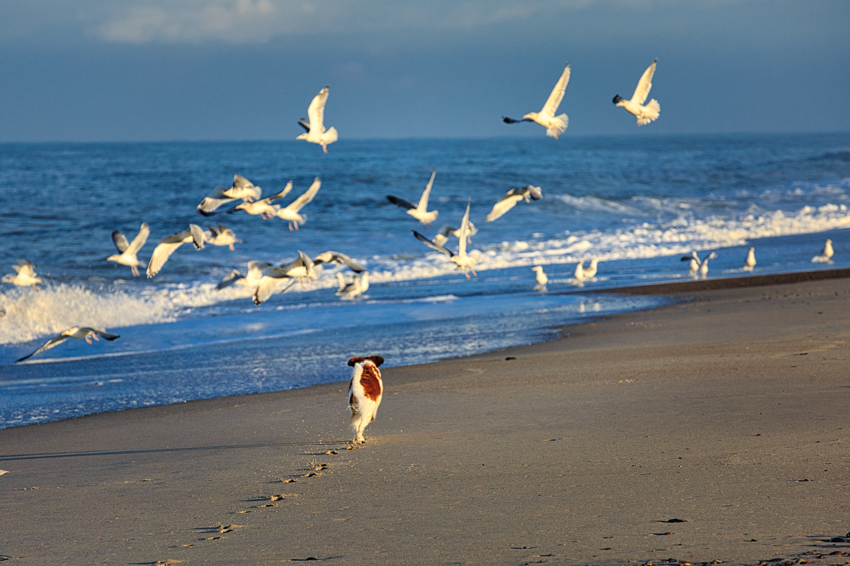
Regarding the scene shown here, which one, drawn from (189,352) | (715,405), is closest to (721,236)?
(189,352)

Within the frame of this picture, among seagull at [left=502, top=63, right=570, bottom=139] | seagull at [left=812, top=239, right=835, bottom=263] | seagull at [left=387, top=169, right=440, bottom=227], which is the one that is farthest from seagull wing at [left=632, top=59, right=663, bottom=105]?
seagull at [left=812, top=239, right=835, bottom=263]

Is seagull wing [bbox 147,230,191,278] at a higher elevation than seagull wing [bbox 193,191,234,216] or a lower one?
lower

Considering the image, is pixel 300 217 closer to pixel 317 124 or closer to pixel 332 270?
pixel 317 124

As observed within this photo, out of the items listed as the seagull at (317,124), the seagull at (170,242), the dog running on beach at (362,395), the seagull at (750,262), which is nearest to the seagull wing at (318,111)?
the seagull at (317,124)

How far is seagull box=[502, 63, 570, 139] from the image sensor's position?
10766 millimetres

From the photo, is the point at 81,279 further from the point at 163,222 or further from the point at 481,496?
the point at 481,496

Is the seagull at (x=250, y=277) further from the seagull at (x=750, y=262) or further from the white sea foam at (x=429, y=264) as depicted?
the seagull at (x=750, y=262)

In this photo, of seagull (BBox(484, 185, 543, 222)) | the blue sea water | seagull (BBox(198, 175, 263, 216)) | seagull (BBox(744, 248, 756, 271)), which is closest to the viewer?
seagull (BBox(198, 175, 263, 216))

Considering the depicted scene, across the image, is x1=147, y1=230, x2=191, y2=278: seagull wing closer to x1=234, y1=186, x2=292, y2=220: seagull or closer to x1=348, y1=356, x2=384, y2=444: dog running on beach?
x1=234, y1=186, x2=292, y2=220: seagull

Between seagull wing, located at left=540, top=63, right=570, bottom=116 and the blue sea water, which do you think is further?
seagull wing, located at left=540, top=63, right=570, bottom=116

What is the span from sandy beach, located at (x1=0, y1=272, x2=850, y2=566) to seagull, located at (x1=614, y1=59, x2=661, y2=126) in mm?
3617

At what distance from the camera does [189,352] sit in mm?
11102

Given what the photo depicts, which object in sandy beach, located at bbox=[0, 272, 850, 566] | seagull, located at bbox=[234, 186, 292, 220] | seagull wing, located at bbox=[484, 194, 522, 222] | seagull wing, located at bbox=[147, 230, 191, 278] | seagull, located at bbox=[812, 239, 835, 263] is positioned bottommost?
sandy beach, located at bbox=[0, 272, 850, 566]

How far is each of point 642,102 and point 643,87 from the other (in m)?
0.21
